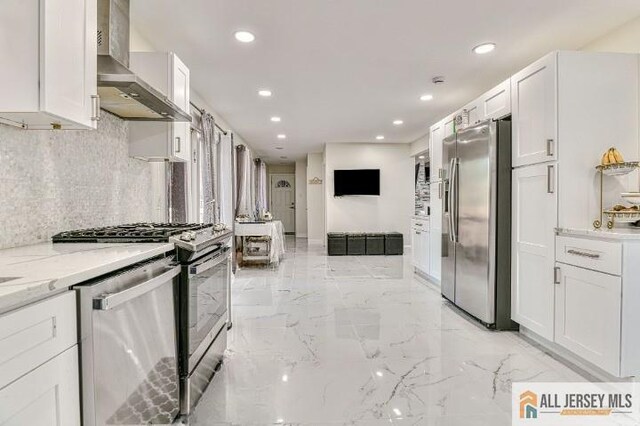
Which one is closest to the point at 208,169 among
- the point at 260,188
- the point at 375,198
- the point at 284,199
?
the point at 375,198

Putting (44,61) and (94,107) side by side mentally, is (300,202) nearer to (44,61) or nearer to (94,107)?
(94,107)

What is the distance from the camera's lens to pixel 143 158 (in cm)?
301

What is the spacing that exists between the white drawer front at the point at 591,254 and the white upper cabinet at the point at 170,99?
291 cm

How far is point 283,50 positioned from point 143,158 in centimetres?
162

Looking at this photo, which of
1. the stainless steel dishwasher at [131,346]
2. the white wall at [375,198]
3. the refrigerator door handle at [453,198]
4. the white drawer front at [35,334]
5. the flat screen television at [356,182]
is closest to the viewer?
the white drawer front at [35,334]

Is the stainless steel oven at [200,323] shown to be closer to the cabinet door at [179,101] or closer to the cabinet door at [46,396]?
the cabinet door at [46,396]

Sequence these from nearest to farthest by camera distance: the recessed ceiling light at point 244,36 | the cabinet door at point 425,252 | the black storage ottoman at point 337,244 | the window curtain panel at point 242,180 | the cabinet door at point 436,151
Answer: the recessed ceiling light at point 244,36, the cabinet door at point 436,151, the cabinet door at point 425,252, the window curtain panel at point 242,180, the black storage ottoman at point 337,244

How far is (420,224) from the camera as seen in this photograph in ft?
18.0

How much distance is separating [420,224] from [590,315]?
3212 mm

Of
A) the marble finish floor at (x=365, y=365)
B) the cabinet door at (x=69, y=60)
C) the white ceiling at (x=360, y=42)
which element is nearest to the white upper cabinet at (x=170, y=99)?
the white ceiling at (x=360, y=42)

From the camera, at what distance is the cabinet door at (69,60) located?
150 centimetres

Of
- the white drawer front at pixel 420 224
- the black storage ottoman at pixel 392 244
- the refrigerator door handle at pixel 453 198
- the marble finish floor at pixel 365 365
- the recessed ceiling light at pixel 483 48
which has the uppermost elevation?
the recessed ceiling light at pixel 483 48

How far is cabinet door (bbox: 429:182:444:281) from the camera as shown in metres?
4.74

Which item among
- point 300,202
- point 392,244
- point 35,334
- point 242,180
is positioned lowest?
point 392,244
